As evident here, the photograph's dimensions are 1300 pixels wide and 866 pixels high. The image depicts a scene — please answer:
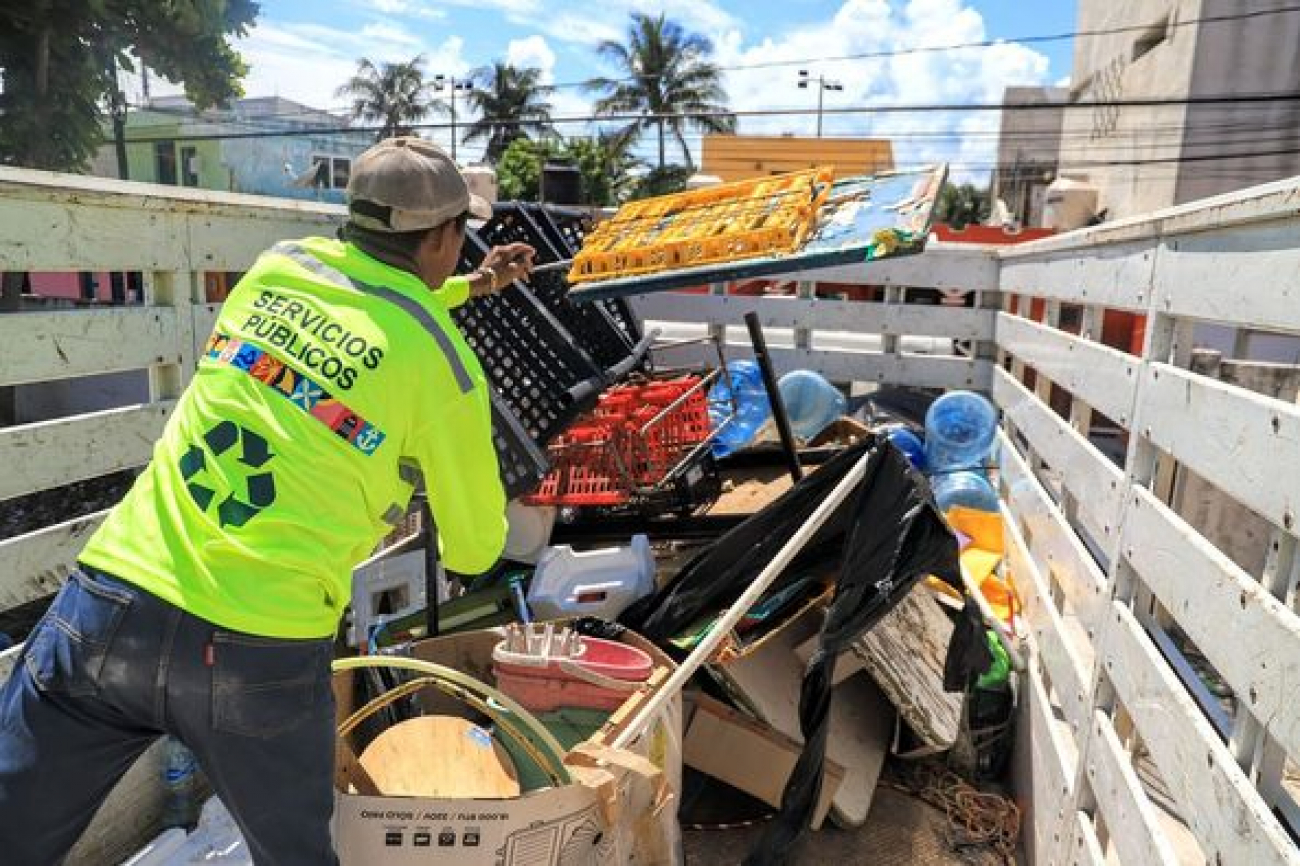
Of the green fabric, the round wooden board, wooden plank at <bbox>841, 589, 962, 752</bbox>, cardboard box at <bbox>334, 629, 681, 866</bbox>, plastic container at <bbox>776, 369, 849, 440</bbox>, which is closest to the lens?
cardboard box at <bbox>334, 629, 681, 866</bbox>

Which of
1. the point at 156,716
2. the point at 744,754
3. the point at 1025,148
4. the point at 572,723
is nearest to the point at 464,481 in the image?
the point at 156,716

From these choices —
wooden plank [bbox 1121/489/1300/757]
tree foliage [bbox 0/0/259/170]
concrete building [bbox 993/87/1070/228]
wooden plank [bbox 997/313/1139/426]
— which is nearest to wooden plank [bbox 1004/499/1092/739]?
wooden plank [bbox 1121/489/1300/757]

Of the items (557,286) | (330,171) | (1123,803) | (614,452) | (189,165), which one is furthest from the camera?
(330,171)

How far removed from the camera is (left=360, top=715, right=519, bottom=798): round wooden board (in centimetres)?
222

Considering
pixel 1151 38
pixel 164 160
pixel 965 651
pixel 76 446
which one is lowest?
pixel 965 651

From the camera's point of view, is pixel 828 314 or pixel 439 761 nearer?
pixel 439 761

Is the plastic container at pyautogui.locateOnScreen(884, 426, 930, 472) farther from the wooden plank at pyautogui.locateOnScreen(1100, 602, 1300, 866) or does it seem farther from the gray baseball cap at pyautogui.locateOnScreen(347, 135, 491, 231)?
the gray baseball cap at pyautogui.locateOnScreen(347, 135, 491, 231)

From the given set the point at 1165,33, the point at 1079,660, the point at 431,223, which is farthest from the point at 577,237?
the point at 1165,33

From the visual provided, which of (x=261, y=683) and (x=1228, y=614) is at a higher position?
(x=1228, y=614)

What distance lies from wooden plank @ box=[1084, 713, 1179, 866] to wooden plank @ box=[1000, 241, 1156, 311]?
1.10m

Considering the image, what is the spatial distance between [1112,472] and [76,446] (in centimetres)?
292

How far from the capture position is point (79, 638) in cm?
167

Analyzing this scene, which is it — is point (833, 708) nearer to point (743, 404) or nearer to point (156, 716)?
point (743, 404)

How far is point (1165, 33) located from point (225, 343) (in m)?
29.8
